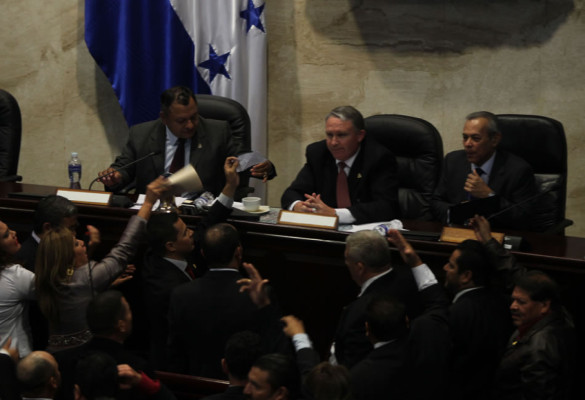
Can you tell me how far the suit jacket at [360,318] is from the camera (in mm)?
2934

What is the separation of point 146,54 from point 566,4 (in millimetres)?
2852

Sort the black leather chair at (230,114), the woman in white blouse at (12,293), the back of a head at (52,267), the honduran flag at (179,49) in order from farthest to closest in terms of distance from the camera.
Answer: the honduran flag at (179,49) < the black leather chair at (230,114) < the woman in white blouse at (12,293) < the back of a head at (52,267)

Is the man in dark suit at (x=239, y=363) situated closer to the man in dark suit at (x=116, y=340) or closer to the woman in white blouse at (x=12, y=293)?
the man in dark suit at (x=116, y=340)

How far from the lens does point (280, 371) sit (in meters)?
2.46

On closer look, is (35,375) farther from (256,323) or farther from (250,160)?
(250,160)

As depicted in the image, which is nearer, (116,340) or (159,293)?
(116,340)

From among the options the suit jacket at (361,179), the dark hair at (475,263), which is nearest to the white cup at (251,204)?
the suit jacket at (361,179)

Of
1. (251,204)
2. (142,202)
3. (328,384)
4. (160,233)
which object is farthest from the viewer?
(142,202)

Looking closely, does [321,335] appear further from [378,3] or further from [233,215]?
[378,3]

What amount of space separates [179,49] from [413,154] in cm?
202

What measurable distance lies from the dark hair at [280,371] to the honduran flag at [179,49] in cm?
332

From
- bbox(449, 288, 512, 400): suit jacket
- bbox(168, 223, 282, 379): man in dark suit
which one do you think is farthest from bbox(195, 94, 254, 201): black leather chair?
bbox(449, 288, 512, 400): suit jacket

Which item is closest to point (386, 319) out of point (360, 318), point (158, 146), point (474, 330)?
point (360, 318)

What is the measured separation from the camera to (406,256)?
3268 millimetres
